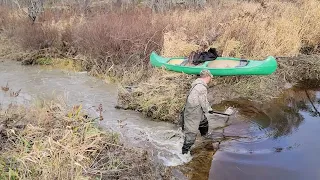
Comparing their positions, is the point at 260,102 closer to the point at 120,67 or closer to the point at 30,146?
the point at 120,67

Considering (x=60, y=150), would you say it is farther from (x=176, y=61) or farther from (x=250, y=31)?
(x=250, y=31)

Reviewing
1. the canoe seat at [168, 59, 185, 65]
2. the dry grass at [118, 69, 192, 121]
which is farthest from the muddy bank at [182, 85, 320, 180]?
the canoe seat at [168, 59, 185, 65]

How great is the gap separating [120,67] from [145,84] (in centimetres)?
289

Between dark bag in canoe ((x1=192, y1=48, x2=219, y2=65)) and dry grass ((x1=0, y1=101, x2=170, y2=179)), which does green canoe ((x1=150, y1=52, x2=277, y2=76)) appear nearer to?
dark bag in canoe ((x1=192, y1=48, x2=219, y2=65))

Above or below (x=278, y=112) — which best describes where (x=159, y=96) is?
above

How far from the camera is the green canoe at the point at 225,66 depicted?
10.0 metres

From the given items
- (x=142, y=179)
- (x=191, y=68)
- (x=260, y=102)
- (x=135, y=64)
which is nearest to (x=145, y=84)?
(x=191, y=68)

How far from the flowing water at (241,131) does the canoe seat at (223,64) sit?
3.55 feet

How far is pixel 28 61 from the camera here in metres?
14.9

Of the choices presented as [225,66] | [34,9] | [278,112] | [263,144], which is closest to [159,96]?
[225,66]

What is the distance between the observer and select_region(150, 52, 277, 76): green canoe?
10.0 meters

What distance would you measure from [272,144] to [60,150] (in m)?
4.78

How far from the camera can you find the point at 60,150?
19.3 ft

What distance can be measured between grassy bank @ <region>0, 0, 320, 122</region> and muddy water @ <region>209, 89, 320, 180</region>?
1.02 m
